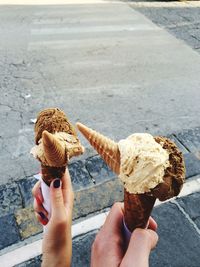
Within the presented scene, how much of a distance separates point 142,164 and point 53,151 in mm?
550

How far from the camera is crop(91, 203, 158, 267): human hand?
2.18m

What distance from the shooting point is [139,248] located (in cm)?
220

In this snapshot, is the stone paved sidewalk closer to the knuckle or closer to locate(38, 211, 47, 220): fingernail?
locate(38, 211, 47, 220): fingernail

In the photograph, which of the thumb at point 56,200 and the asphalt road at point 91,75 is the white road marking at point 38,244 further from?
the thumb at point 56,200

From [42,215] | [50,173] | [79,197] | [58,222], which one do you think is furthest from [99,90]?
[58,222]

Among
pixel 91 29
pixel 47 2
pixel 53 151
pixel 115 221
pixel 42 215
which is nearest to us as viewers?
pixel 53 151

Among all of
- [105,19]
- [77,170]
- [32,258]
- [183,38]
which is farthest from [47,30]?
[32,258]

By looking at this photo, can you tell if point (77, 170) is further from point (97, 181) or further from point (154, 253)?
point (154, 253)

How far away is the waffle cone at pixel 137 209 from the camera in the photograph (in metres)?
2.33

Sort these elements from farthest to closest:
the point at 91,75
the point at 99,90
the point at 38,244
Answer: the point at 91,75 → the point at 99,90 → the point at 38,244

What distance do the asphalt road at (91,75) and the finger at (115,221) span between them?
226cm

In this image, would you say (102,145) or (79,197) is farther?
(79,197)

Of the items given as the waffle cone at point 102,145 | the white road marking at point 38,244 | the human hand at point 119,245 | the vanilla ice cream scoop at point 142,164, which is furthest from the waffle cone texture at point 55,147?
the white road marking at point 38,244

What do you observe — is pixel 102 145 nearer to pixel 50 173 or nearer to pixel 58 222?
pixel 50 173
